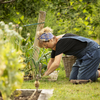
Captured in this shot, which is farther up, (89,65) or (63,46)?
(63,46)

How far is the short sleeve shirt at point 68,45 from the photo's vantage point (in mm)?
3462

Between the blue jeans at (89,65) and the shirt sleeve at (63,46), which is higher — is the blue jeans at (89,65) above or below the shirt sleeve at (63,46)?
below

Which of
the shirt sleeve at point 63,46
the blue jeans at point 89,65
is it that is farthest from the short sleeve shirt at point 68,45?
the blue jeans at point 89,65

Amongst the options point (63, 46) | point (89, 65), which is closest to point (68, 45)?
point (63, 46)

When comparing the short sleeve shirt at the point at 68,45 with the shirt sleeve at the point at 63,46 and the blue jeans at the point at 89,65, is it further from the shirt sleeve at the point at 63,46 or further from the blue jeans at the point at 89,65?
the blue jeans at the point at 89,65

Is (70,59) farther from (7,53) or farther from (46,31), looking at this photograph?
(7,53)

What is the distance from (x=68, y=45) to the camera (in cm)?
355

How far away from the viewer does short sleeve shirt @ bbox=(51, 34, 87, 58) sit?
136 inches

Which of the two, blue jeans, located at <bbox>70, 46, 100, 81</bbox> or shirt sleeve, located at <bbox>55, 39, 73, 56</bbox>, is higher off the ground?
shirt sleeve, located at <bbox>55, 39, 73, 56</bbox>

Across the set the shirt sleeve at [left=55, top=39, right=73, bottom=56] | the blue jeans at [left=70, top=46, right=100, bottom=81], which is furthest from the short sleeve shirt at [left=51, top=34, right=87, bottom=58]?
the blue jeans at [left=70, top=46, right=100, bottom=81]

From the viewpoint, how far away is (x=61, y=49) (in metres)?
3.46

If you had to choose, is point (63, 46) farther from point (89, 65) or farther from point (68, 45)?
point (89, 65)

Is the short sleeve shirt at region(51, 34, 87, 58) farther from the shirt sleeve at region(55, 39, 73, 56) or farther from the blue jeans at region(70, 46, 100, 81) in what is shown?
the blue jeans at region(70, 46, 100, 81)

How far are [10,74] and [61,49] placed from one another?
2150 millimetres
